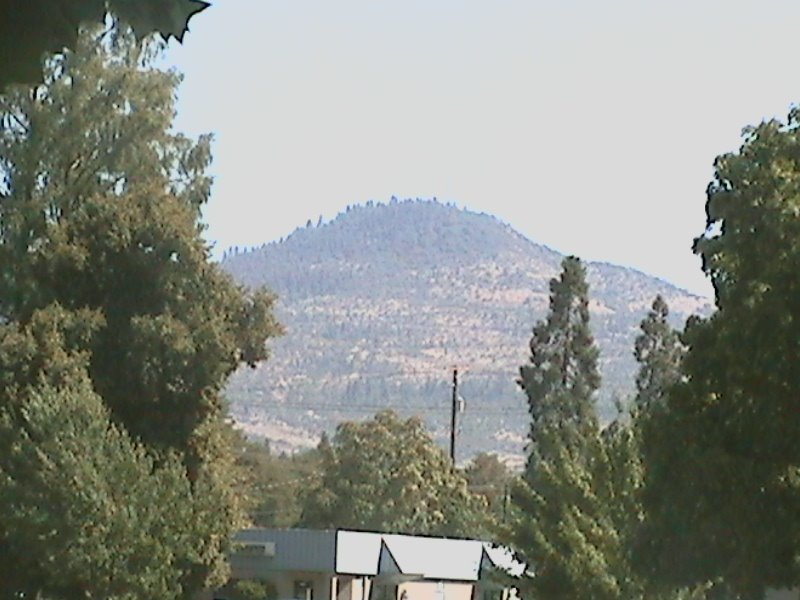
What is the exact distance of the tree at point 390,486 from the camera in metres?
99.4

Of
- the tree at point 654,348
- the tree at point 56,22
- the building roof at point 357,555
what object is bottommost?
the tree at point 56,22

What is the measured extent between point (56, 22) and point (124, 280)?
4372 centimetres

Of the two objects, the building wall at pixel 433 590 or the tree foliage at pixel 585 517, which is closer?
the tree foliage at pixel 585 517

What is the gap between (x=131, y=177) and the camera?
50562 mm

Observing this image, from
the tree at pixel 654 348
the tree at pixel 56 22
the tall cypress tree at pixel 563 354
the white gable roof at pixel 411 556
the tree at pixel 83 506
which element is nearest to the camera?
the tree at pixel 56 22

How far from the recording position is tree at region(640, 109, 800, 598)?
25.3 meters

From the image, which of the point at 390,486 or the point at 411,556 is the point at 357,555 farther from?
the point at 390,486

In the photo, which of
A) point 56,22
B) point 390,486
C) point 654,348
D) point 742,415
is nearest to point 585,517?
point 742,415

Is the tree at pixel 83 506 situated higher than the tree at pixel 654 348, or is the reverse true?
the tree at pixel 654 348

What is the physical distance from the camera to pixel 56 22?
4215 millimetres

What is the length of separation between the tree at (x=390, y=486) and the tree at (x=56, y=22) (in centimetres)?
9236

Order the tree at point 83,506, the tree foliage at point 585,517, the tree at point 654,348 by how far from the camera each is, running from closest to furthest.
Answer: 1. the tree foliage at point 585,517
2. the tree at point 83,506
3. the tree at point 654,348

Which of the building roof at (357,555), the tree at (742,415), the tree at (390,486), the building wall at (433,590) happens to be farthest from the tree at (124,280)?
the tree at (390,486)

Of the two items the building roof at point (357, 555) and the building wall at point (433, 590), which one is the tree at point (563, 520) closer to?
the building roof at point (357, 555)
